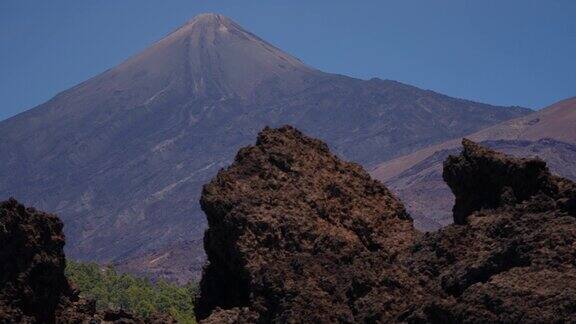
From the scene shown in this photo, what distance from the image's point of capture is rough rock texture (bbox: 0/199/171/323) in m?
8.38

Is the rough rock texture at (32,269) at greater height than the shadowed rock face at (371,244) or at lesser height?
greater

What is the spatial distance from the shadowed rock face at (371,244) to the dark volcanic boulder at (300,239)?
0.01 metres

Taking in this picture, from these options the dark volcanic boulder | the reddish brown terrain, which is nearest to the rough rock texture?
the dark volcanic boulder

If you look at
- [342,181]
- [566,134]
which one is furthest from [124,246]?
[342,181]

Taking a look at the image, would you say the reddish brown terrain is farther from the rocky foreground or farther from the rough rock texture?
the rough rock texture

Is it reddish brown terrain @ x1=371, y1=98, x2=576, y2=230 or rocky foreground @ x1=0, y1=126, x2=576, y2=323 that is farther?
reddish brown terrain @ x1=371, y1=98, x2=576, y2=230

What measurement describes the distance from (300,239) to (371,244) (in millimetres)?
777

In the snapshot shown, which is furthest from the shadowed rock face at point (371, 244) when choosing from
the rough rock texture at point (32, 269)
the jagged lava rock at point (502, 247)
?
the rough rock texture at point (32, 269)

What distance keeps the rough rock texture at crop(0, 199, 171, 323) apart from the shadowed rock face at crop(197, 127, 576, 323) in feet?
3.65

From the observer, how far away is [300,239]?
9008 millimetres

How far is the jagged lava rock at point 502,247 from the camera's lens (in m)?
7.16

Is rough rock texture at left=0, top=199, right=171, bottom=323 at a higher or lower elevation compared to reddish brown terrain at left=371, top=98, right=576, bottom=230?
higher

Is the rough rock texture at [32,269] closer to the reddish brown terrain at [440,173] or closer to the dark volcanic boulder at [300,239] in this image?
the dark volcanic boulder at [300,239]

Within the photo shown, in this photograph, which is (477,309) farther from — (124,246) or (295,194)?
(124,246)
